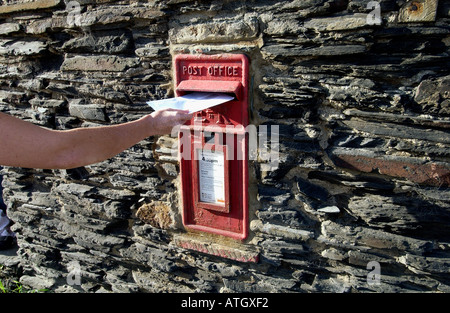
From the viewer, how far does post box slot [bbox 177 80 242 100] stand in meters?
1.83

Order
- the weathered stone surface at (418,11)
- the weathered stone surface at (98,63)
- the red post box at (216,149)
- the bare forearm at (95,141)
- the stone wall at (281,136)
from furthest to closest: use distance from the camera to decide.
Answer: the weathered stone surface at (98,63), the red post box at (216,149), the bare forearm at (95,141), the stone wall at (281,136), the weathered stone surface at (418,11)

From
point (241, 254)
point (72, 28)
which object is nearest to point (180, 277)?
point (241, 254)

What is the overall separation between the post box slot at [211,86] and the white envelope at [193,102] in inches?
1.3

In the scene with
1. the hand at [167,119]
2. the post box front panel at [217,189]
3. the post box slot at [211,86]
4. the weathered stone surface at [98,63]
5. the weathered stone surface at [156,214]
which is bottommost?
the weathered stone surface at [156,214]

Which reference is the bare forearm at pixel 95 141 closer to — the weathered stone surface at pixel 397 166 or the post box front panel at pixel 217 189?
the post box front panel at pixel 217 189

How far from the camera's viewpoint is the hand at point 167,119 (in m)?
1.79

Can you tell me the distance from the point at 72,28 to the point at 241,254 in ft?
5.21

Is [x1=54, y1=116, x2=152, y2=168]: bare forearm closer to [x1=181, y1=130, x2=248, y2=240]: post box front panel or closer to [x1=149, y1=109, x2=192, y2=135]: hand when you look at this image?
[x1=149, y1=109, x2=192, y2=135]: hand

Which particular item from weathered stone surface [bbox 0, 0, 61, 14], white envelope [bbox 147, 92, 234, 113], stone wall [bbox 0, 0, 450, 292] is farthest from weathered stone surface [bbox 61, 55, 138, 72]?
white envelope [bbox 147, 92, 234, 113]

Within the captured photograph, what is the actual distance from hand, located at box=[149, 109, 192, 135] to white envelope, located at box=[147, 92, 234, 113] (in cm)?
2

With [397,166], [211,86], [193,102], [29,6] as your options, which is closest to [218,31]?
[211,86]

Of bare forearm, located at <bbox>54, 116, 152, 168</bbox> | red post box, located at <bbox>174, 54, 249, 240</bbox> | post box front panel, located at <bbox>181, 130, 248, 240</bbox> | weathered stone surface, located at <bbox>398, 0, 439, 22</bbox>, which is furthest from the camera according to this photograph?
post box front panel, located at <bbox>181, 130, 248, 240</bbox>

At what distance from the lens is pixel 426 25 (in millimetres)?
1515

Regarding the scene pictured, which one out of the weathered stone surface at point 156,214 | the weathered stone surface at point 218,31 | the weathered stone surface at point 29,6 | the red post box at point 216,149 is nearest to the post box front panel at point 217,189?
the red post box at point 216,149
